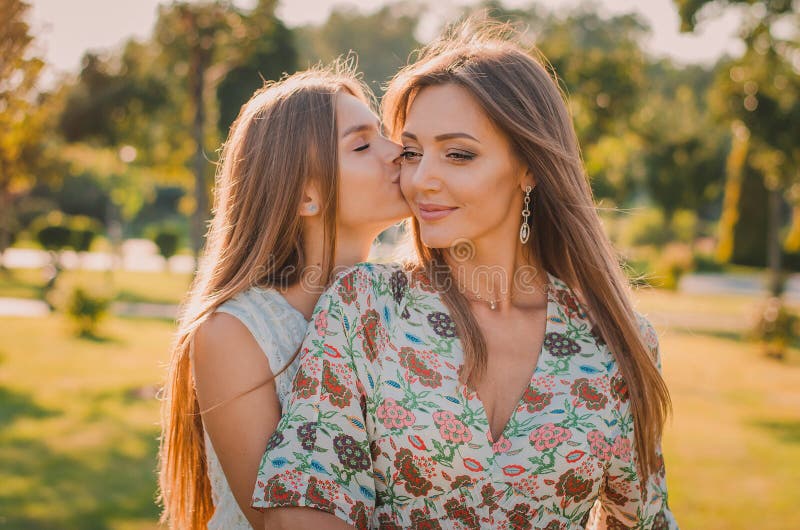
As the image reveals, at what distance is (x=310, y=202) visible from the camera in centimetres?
301

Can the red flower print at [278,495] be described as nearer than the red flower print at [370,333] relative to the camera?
Yes

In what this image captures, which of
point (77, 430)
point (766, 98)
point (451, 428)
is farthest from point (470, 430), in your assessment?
point (766, 98)

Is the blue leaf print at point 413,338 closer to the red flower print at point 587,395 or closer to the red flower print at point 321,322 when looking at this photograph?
the red flower print at point 321,322

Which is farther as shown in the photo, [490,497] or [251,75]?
[251,75]

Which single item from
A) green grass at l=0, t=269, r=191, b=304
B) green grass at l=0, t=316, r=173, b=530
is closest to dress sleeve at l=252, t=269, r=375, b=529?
green grass at l=0, t=316, r=173, b=530

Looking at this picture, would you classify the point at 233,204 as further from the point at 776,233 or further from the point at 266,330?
the point at 776,233

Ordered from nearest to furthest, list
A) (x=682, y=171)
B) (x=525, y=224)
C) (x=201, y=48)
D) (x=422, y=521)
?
1. (x=422, y=521)
2. (x=525, y=224)
3. (x=201, y=48)
4. (x=682, y=171)

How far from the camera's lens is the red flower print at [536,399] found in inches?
96.0

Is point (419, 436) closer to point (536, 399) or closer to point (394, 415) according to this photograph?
point (394, 415)

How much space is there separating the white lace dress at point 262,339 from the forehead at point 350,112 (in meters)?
0.73

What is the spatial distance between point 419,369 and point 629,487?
83 cm

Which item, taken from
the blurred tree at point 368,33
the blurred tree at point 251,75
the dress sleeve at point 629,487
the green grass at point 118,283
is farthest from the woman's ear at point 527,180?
the blurred tree at point 368,33

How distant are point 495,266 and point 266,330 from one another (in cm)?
86

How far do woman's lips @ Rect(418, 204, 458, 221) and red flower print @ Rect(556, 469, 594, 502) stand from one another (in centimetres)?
92
